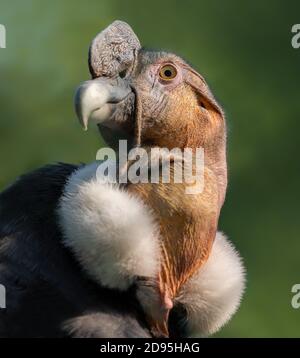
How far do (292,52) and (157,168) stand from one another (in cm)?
316

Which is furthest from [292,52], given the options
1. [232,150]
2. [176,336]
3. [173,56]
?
[176,336]

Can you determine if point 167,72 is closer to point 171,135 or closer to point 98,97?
point 171,135

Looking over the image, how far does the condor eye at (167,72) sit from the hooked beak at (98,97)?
18 centimetres

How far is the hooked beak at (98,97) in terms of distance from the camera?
4047mm

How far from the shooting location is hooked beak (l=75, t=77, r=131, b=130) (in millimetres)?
4047

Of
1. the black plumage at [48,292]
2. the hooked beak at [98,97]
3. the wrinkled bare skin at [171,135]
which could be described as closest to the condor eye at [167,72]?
the wrinkled bare skin at [171,135]

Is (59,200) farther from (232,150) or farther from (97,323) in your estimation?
(232,150)

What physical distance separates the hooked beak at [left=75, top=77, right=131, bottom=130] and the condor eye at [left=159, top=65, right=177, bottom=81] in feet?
0.59

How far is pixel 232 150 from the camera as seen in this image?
23.2 ft

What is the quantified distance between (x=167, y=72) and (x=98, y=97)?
17.7 inches

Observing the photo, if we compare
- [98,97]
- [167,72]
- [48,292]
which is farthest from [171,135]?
[48,292]

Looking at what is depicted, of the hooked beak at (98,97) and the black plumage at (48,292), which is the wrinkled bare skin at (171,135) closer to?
the hooked beak at (98,97)

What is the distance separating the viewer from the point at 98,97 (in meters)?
4.12

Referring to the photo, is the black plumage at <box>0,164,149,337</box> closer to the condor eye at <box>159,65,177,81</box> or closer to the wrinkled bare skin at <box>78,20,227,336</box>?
the wrinkled bare skin at <box>78,20,227,336</box>
